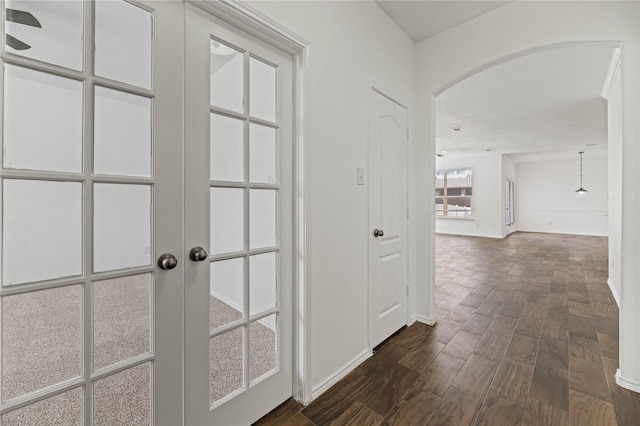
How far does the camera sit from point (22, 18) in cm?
89

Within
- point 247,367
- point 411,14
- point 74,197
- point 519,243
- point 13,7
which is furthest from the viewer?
point 519,243

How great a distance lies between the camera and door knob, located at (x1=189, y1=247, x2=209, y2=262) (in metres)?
1.22

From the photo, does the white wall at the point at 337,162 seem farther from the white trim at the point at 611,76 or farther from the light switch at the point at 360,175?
the white trim at the point at 611,76

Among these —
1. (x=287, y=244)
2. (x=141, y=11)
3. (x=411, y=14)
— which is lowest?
(x=287, y=244)

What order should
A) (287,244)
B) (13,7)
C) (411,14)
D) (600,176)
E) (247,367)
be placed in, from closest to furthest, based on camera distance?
(13,7) → (247,367) → (287,244) → (411,14) → (600,176)

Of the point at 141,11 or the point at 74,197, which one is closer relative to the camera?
the point at 74,197

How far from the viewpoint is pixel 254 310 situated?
4.87 ft

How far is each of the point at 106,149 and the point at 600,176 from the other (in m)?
13.3

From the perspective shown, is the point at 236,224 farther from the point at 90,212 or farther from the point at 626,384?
the point at 626,384

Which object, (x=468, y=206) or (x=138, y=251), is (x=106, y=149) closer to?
(x=138, y=251)

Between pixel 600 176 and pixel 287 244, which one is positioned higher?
pixel 600 176

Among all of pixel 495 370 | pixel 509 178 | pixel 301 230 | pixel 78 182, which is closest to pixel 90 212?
pixel 78 182

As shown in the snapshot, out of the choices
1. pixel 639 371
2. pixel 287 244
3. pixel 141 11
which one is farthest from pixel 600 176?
pixel 141 11

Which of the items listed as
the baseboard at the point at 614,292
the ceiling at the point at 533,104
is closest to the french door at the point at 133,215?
the ceiling at the point at 533,104
